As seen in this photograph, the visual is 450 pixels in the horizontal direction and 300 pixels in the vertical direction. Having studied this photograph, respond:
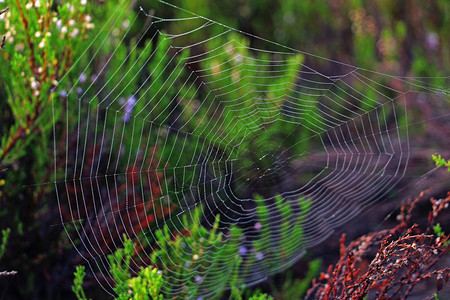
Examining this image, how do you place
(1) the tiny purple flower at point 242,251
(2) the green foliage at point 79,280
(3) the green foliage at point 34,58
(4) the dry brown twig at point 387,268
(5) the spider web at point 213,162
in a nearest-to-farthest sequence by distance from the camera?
(4) the dry brown twig at point 387,268 < (2) the green foliage at point 79,280 < (3) the green foliage at point 34,58 < (5) the spider web at point 213,162 < (1) the tiny purple flower at point 242,251

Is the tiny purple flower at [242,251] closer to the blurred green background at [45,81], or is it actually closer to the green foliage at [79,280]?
the blurred green background at [45,81]

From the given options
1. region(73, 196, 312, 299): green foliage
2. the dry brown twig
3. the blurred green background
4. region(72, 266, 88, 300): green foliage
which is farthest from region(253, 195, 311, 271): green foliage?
region(72, 266, 88, 300): green foliage

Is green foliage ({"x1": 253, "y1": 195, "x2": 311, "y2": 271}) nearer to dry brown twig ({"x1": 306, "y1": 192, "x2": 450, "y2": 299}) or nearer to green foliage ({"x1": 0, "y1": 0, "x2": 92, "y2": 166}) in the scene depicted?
dry brown twig ({"x1": 306, "y1": 192, "x2": 450, "y2": 299})

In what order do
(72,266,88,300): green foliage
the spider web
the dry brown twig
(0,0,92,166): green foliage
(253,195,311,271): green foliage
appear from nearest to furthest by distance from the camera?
the dry brown twig
(72,266,88,300): green foliage
(0,0,92,166): green foliage
the spider web
(253,195,311,271): green foliage

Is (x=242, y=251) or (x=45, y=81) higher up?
(x=45, y=81)

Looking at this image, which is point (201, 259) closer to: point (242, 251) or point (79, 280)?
point (242, 251)

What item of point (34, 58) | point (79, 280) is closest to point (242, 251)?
point (79, 280)

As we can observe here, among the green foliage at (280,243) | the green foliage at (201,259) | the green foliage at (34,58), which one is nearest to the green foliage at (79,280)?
the green foliage at (201,259)

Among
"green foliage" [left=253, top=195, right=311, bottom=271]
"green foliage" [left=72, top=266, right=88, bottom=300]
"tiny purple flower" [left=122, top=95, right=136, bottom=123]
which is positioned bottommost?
"green foliage" [left=253, top=195, right=311, bottom=271]

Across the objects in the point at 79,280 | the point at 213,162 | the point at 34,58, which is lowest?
the point at 79,280
